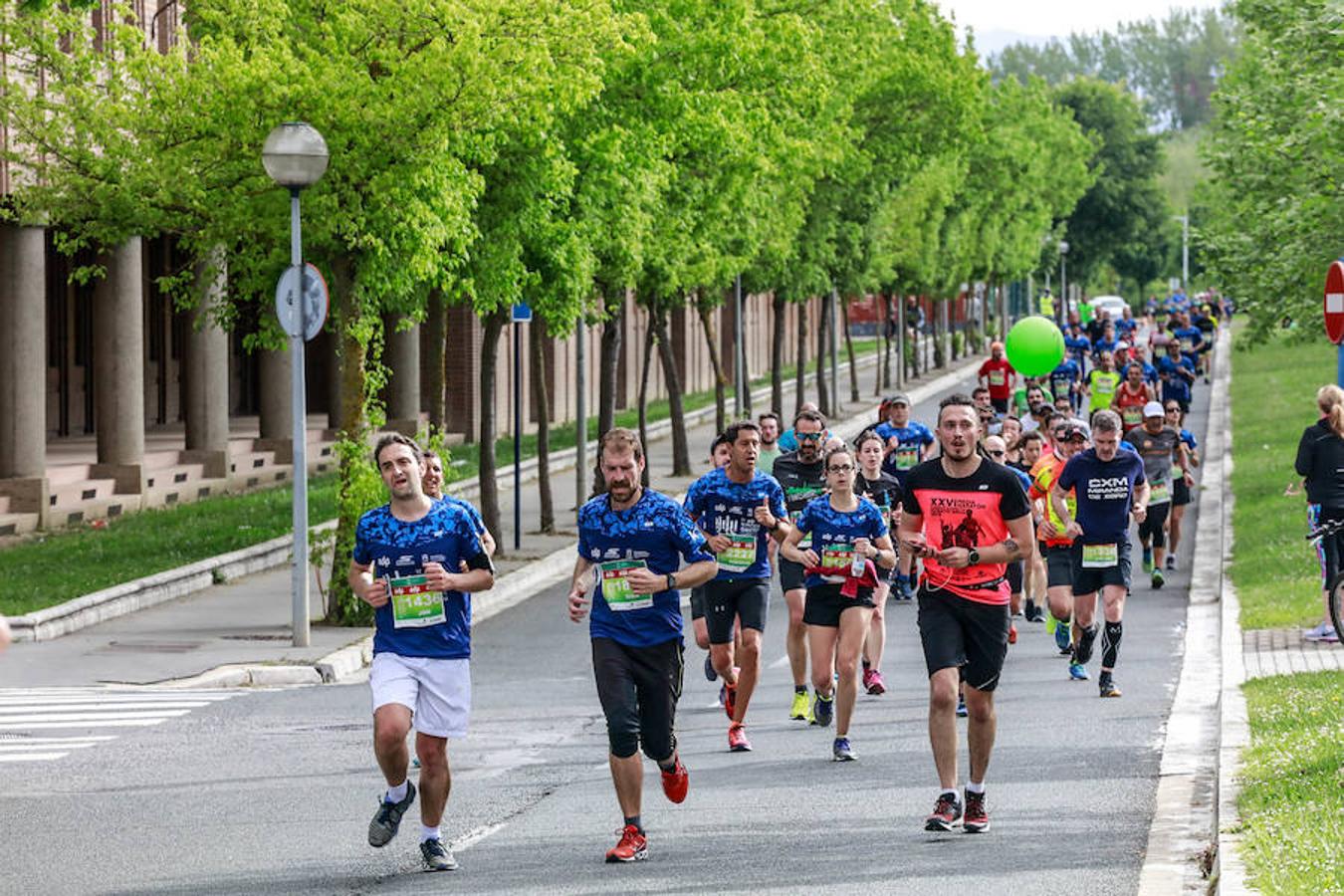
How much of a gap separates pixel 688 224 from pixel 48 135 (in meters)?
11.5

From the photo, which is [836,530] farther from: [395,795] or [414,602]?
[395,795]

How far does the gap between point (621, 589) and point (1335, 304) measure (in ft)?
24.8

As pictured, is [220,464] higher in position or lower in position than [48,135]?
lower

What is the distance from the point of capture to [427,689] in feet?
35.2

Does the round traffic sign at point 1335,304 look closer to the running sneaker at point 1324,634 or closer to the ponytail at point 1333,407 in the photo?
the ponytail at point 1333,407

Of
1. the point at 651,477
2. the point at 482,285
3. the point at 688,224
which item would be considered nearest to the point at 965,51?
the point at 651,477

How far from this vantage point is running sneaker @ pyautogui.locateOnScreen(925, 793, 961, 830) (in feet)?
37.3

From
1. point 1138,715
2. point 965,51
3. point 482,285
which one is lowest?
point 1138,715

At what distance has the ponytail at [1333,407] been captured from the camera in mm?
18922

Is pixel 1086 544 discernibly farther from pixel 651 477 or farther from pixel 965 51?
pixel 965 51

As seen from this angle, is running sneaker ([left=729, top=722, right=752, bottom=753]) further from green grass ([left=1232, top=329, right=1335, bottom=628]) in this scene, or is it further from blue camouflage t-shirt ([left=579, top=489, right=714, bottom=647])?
green grass ([left=1232, top=329, right=1335, bottom=628])

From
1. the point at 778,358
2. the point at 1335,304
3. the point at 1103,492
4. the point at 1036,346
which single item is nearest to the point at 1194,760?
the point at 1103,492

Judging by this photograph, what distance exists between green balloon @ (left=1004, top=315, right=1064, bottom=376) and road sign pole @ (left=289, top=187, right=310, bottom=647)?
1480 centimetres

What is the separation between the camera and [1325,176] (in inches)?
1115
